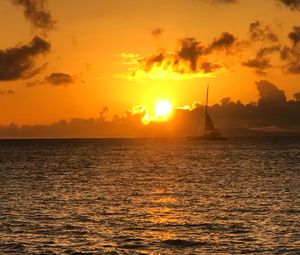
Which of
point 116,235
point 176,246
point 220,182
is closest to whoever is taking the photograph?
point 176,246

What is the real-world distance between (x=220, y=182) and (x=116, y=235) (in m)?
53.1

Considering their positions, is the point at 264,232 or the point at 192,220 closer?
the point at 264,232

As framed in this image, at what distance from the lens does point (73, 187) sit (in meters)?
91.1

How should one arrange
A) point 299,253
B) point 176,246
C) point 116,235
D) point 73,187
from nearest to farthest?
1. point 299,253
2. point 176,246
3. point 116,235
4. point 73,187

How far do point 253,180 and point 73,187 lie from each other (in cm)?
3255

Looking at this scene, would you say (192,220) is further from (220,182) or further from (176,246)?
(220,182)

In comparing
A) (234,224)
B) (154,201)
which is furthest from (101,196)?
(234,224)

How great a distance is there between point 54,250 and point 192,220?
1740cm

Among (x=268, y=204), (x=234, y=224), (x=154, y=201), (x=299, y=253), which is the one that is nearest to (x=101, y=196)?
(x=154, y=201)

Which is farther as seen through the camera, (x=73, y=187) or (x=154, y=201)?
(x=73, y=187)

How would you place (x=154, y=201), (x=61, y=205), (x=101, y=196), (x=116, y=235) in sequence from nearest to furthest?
(x=116, y=235) → (x=61, y=205) → (x=154, y=201) → (x=101, y=196)

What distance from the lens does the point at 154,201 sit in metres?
70.6

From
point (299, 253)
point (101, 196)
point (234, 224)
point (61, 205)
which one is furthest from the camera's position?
point (101, 196)

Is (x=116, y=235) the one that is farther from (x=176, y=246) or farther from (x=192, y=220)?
(x=192, y=220)
